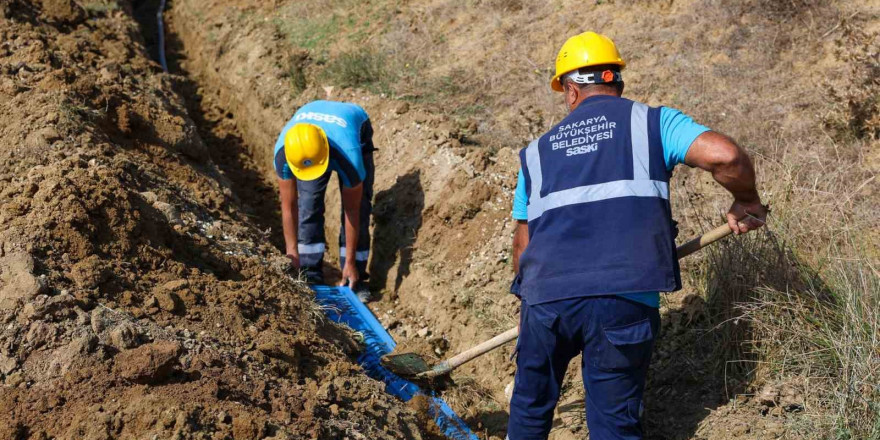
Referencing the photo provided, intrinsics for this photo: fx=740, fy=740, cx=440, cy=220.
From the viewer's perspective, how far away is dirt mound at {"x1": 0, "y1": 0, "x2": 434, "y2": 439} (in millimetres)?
3061

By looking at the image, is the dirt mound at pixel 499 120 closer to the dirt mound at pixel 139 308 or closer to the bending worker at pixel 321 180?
the bending worker at pixel 321 180

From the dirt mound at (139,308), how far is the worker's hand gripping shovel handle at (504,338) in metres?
0.46

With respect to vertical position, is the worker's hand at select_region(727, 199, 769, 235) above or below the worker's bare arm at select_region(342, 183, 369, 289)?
above

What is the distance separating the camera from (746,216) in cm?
328

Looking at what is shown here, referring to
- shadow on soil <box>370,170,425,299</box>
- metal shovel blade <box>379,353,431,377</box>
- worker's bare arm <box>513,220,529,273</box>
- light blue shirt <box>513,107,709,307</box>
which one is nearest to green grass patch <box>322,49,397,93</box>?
shadow on soil <box>370,170,425,299</box>

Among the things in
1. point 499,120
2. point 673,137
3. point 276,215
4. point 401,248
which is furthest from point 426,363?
point 276,215

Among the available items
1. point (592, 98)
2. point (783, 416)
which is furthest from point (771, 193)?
point (592, 98)

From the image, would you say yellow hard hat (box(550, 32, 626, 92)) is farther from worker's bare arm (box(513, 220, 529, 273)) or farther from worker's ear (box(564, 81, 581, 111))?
worker's bare arm (box(513, 220, 529, 273))

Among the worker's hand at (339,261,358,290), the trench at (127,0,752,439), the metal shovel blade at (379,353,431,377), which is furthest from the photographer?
the worker's hand at (339,261,358,290)

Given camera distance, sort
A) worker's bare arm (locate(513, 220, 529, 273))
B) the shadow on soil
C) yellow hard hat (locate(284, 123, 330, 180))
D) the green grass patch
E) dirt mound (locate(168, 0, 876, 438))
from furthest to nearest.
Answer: the green grass patch
the shadow on soil
yellow hard hat (locate(284, 123, 330, 180))
dirt mound (locate(168, 0, 876, 438))
worker's bare arm (locate(513, 220, 529, 273))

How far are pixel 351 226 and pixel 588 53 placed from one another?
113 inches

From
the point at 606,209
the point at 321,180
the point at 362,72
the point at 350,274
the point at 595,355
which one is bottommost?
the point at 350,274

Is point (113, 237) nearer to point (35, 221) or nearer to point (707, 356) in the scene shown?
point (35, 221)

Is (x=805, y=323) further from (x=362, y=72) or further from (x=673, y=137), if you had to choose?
(x=362, y=72)
